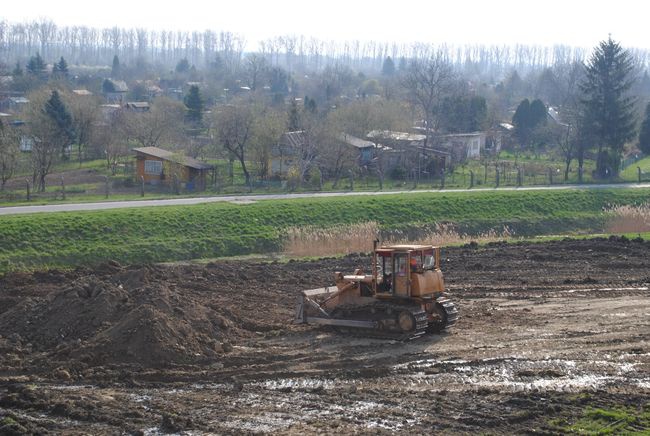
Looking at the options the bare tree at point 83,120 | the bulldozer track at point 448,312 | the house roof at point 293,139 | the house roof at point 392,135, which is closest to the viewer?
the bulldozer track at point 448,312

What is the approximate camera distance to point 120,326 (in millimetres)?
19594

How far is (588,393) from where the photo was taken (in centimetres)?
1636

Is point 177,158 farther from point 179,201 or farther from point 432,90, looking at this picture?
point 432,90

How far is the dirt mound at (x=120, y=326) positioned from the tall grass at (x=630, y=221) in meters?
25.7

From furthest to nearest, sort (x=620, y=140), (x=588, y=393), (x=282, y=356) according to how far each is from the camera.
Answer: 1. (x=620, y=140)
2. (x=282, y=356)
3. (x=588, y=393)

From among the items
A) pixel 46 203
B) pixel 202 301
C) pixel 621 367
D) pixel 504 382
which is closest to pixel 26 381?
pixel 202 301

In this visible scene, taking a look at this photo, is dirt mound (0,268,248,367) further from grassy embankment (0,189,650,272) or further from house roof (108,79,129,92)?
house roof (108,79,129,92)

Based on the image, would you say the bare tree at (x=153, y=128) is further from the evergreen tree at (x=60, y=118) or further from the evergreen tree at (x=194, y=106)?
the evergreen tree at (x=194, y=106)

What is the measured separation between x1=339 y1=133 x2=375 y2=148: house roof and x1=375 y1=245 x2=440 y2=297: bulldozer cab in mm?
39410

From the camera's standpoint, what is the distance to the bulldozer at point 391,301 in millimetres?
20797

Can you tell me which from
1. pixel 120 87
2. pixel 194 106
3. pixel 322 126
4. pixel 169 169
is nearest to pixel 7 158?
pixel 169 169

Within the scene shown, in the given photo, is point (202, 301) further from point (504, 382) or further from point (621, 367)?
point (621, 367)

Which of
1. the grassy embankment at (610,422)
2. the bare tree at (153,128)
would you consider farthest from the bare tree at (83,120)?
the grassy embankment at (610,422)

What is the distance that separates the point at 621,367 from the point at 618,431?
14.3ft
